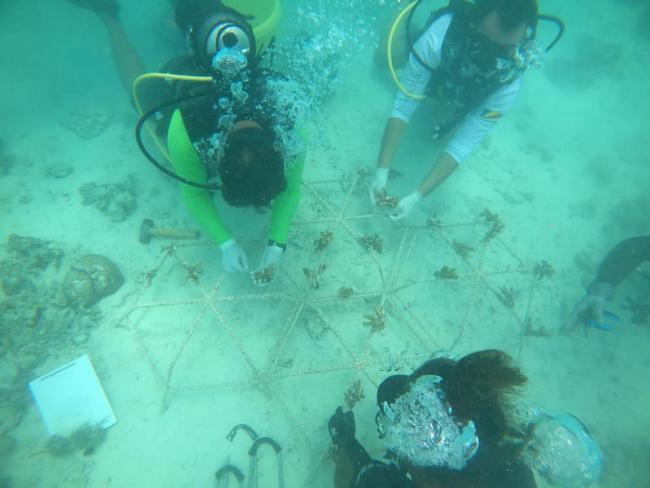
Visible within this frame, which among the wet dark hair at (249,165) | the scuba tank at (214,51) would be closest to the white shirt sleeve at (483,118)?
the scuba tank at (214,51)

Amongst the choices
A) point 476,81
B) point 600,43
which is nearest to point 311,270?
point 476,81

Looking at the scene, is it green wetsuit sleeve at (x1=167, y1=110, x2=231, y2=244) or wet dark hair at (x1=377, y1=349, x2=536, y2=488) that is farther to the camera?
green wetsuit sleeve at (x1=167, y1=110, x2=231, y2=244)

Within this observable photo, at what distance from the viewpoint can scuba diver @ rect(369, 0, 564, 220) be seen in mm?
4156

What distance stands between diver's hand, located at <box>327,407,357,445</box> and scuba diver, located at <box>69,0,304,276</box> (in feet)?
7.95

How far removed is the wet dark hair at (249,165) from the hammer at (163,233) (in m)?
2.64

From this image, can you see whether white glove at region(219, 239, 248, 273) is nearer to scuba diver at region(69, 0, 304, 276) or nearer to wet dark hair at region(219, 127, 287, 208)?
scuba diver at region(69, 0, 304, 276)

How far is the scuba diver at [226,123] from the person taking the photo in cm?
282

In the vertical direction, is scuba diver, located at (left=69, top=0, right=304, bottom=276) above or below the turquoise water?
above

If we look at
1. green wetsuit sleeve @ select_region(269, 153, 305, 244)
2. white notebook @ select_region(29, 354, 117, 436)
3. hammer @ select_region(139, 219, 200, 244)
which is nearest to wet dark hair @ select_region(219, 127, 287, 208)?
green wetsuit sleeve @ select_region(269, 153, 305, 244)

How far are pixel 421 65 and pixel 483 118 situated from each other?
1148mm

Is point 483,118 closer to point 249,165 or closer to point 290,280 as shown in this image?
point 290,280

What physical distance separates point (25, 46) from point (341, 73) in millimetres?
6603

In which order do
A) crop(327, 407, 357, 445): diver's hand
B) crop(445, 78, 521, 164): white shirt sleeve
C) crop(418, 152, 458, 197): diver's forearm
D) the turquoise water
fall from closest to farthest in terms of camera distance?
crop(327, 407, 357, 445): diver's hand → the turquoise water → crop(445, 78, 521, 164): white shirt sleeve → crop(418, 152, 458, 197): diver's forearm

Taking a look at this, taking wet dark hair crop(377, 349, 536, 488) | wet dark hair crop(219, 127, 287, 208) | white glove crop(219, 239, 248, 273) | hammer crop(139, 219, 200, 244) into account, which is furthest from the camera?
hammer crop(139, 219, 200, 244)
